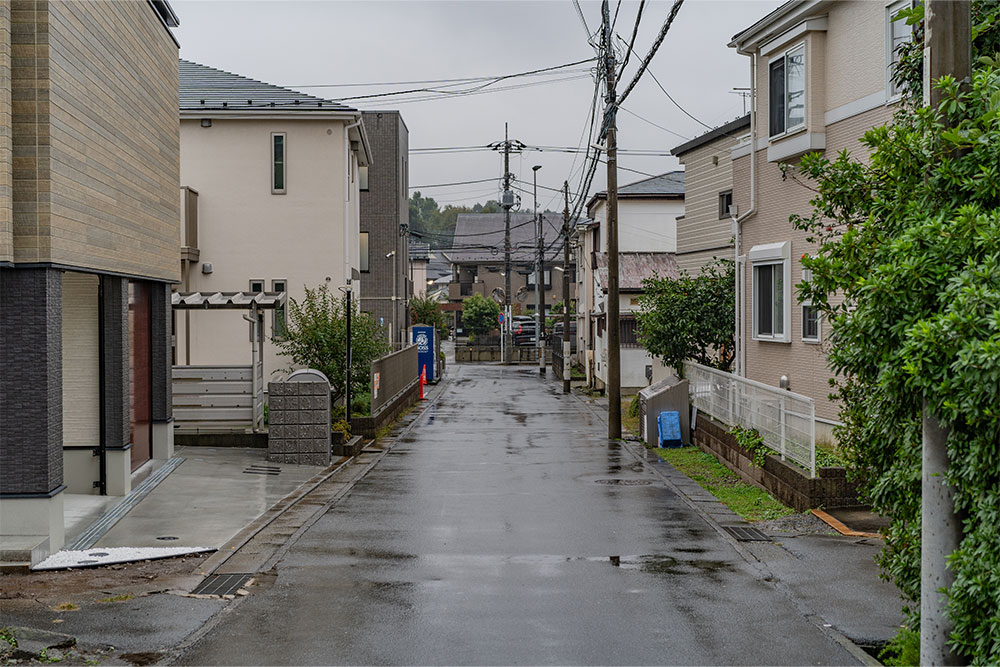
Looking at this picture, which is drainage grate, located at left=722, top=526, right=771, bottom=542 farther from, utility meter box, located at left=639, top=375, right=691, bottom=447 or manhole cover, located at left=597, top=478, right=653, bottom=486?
utility meter box, located at left=639, top=375, right=691, bottom=447

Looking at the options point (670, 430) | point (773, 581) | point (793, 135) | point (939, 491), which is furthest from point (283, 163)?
point (939, 491)

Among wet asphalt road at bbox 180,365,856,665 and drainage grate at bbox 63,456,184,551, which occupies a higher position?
drainage grate at bbox 63,456,184,551

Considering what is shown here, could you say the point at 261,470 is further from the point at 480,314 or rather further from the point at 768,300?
the point at 480,314

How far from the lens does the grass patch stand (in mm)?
14312

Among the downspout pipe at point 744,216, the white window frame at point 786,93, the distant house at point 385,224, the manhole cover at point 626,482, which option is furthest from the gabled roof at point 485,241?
the manhole cover at point 626,482

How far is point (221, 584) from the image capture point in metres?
10.3

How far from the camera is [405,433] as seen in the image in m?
26.2

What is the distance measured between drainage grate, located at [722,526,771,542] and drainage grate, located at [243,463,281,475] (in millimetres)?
8493

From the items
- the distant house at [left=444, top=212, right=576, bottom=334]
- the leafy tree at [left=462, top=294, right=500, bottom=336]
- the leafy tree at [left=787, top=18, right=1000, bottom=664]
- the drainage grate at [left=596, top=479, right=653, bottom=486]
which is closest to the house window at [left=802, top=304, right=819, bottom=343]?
the drainage grate at [left=596, top=479, right=653, bottom=486]

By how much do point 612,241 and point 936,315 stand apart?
19347mm

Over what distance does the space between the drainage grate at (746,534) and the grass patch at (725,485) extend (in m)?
0.63

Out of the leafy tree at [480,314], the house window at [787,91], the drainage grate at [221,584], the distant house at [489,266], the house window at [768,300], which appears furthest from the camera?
the distant house at [489,266]

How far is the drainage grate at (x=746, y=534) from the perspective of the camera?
1255cm

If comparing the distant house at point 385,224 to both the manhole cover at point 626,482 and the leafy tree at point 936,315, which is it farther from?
the leafy tree at point 936,315
